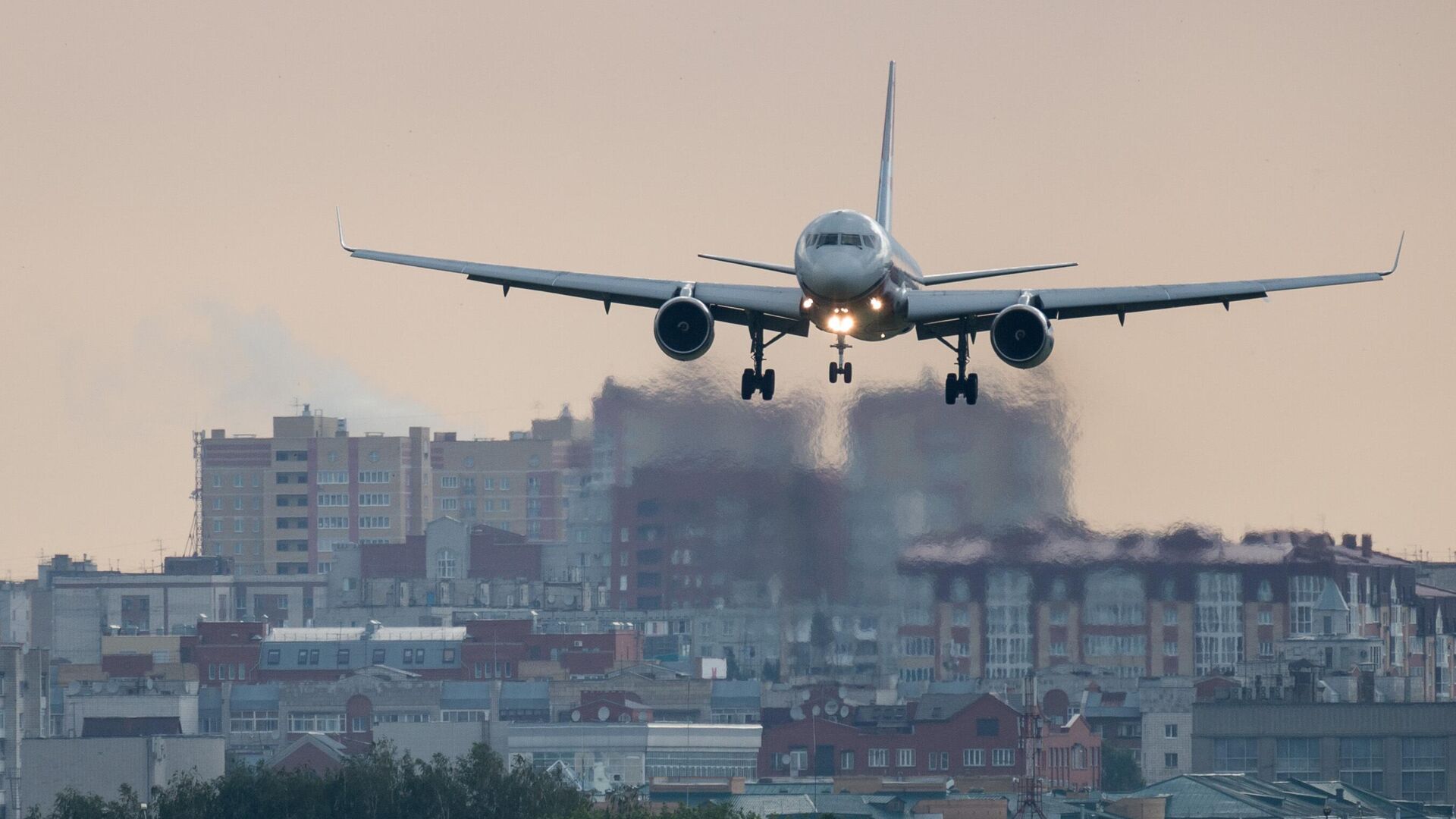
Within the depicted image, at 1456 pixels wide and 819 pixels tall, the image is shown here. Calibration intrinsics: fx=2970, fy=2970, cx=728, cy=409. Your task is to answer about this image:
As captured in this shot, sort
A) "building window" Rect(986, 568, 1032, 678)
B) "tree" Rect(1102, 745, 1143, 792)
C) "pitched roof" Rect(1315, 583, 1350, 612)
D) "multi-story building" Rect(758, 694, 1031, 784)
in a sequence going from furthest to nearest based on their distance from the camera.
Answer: "tree" Rect(1102, 745, 1143, 792), "multi-story building" Rect(758, 694, 1031, 784), "pitched roof" Rect(1315, 583, 1350, 612), "building window" Rect(986, 568, 1032, 678)

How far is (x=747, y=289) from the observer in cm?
6625

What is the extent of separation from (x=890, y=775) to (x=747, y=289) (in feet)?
337

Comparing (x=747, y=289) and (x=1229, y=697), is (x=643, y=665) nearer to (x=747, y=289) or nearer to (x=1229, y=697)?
(x=1229, y=697)

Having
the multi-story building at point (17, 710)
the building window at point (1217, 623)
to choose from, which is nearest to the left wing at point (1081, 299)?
the building window at point (1217, 623)

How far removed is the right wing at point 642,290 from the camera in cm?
6600

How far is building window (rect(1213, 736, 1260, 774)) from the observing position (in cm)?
14875

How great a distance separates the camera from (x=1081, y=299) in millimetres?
67625

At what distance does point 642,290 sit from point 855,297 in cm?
641

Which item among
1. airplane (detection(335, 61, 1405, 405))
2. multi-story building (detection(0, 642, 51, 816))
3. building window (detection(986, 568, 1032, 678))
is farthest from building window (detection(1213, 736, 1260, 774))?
airplane (detection(335, 61, 1405, 405))

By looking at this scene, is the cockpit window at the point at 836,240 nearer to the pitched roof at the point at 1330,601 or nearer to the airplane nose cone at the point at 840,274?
the airplane nose cone at the point at 840,274

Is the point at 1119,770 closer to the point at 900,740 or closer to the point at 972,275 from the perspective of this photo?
the point at 900,740

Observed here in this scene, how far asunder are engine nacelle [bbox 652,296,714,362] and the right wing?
0.68m

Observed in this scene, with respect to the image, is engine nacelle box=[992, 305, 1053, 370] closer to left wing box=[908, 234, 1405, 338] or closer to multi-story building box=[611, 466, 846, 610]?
left wing box=[908, 234, 1405, 338]

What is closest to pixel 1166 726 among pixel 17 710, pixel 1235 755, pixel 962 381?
pixel 1235 755
